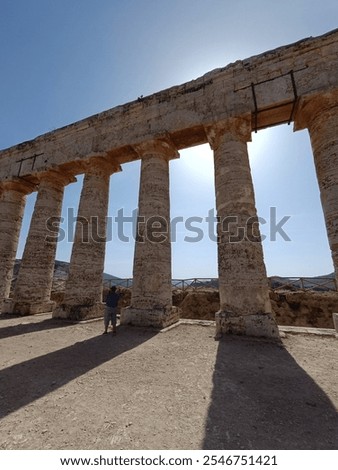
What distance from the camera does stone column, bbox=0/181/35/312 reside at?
39.2ft

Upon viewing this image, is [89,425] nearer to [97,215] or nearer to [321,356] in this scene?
[321,356]

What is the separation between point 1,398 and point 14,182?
12648mm

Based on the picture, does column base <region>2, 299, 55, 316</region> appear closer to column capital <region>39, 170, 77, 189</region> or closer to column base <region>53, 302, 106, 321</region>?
column base <region>53, 302, 106, 321</region>

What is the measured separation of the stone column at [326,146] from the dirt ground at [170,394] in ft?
10.6

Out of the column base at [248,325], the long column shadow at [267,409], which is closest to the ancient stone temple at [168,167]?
the column base at [248,325]

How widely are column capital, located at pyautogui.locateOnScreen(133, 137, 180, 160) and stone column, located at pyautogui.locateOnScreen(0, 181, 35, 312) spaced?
780cm

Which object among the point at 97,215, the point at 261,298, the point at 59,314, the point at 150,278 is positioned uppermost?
the point at 97,215

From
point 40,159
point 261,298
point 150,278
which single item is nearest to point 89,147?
point 40,159

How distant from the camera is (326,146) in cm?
693

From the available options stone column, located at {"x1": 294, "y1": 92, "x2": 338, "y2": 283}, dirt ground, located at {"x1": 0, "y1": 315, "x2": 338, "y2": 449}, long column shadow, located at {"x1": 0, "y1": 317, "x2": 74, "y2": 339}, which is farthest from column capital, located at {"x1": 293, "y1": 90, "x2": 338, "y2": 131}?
long column shadow, located at {"x1": 0, "y1": 317, "x2": 74, "y2": 339}

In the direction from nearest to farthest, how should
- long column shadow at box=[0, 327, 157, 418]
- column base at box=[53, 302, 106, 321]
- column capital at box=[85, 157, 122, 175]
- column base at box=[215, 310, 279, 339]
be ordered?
1. long column shadow at box=[0, 327, 157, 418]
2. column base at box=[215, 310, 279, 339]
3. column base at box=[53, 302, 106, 321]
4. column capital at box=[85, 157, 122, 175]

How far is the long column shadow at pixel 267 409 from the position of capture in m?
2.21

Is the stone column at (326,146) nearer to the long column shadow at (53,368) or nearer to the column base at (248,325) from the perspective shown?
the column base at (248,325)

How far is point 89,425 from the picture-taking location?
7.95ft
